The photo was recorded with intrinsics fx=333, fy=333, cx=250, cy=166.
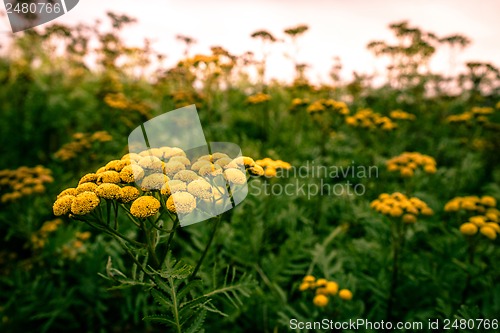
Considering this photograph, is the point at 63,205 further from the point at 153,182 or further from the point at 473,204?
the point at 473,204

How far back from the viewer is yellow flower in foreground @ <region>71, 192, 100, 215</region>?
5.04ft

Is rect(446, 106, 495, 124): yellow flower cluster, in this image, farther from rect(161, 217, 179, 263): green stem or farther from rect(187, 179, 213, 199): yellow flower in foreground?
rect(161, 217, 179, 263): green stem

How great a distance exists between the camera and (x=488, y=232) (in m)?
2.65

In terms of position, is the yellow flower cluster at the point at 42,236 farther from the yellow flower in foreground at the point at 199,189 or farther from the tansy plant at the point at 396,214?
the tansy plant at the point at 396,214

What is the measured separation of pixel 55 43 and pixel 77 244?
4686 mm

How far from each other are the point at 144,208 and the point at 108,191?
20 centimetres

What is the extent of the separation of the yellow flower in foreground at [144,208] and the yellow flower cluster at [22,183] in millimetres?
2351

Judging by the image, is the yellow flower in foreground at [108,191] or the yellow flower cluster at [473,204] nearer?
the yellow flower in foreground at [108,191]

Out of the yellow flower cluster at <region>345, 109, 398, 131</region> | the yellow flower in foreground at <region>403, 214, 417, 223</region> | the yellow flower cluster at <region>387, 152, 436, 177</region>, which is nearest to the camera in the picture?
the yellow flower in foreground at <region>403, 214, 417, 223</region>

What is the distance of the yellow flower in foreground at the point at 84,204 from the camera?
5.04 ft

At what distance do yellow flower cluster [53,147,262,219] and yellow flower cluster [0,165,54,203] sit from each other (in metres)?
2.01

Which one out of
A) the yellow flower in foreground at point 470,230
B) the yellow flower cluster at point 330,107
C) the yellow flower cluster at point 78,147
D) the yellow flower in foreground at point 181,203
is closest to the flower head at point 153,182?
the yellow flower in foreground at point 181,203

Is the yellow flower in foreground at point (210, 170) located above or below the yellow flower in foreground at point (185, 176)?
below

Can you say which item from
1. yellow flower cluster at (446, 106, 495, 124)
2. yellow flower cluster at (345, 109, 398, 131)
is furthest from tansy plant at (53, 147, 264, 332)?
yellow flower cluster at (446, 106, 495, 124)
